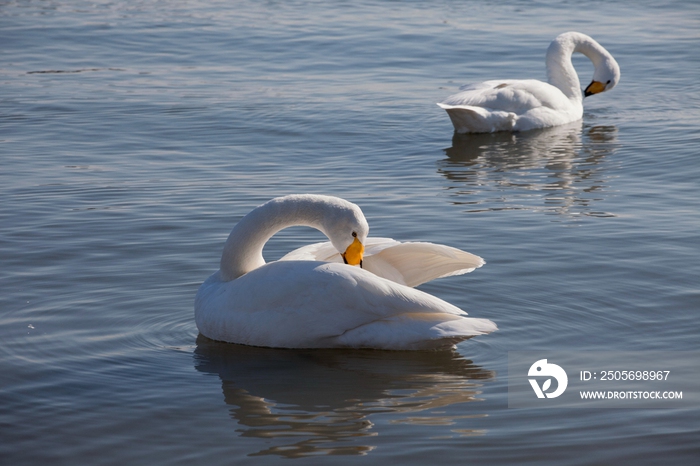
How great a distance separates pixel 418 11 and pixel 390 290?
18673 millimetres

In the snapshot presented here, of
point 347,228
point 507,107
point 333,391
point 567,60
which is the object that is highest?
point 567,60

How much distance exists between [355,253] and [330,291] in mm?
475

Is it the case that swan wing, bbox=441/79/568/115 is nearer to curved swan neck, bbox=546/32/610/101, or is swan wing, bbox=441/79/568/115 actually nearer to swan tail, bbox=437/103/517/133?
swan tail, bbox=437/103/517/133

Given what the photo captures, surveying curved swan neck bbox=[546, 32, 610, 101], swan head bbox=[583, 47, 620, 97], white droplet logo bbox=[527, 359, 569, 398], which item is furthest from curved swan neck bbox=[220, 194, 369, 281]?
swan head bbox=[583, 47, 620, 97]

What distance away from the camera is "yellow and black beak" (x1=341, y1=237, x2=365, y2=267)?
629cm

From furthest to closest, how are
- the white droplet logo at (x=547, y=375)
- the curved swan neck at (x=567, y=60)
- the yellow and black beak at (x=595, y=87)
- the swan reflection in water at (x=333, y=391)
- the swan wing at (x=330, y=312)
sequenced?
the yellow and black beak at (x=595, y=87)
the curved swan neck at (x=567, y=60)
the swan wing at (x=330, y=312)
the white droplet logo at (x=547, y=375)
the swan reflection in water at (x=333, y=391)

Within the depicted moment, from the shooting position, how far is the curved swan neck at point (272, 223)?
20.7ft

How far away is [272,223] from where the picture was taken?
6.50m

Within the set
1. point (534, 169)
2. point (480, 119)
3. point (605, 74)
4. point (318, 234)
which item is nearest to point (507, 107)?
point (480, 119)

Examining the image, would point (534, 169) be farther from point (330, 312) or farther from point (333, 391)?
point (333, 391)

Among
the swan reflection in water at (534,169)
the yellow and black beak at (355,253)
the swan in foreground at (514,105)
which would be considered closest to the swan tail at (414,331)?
the yellow and black beak at (355,253)

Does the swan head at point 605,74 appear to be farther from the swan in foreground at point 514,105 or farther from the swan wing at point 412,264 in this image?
the swan wing at point 412,264

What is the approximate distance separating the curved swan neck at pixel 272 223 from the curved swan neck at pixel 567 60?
885cm

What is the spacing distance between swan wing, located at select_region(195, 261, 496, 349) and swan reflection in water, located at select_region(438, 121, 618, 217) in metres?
3.67
